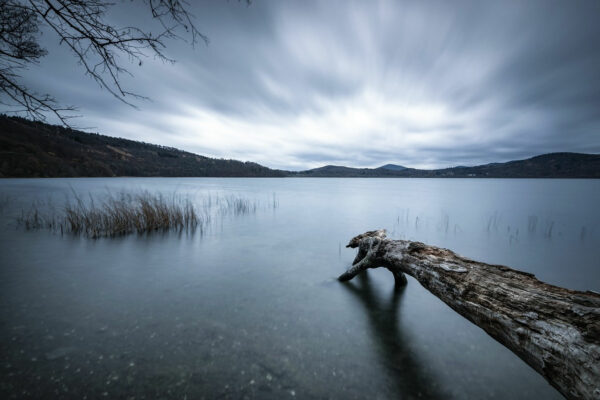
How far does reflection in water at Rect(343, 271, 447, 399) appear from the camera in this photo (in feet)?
8.43

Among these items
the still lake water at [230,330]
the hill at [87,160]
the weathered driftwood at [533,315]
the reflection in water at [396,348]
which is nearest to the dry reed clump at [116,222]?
the still lake water at [230,330]

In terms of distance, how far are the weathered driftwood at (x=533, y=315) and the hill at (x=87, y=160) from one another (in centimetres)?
503

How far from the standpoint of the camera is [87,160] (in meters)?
66.0

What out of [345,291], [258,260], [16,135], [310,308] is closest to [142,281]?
[258,260]

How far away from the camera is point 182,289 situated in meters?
4.88

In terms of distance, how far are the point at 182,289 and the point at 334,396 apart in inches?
150

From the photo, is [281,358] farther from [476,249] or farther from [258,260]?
[476,249]

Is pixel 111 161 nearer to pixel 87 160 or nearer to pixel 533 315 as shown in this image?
pixel 87 160

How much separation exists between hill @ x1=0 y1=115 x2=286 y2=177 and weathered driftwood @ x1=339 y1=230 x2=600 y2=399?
5.03 meters

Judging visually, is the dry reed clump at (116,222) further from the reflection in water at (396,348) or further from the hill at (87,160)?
the reflection in water at (396,348)

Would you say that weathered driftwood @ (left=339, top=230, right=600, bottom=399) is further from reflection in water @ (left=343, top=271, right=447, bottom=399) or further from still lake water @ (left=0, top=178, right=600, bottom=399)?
still lake water @ (left=0, top=178, right=600, bottom=399)

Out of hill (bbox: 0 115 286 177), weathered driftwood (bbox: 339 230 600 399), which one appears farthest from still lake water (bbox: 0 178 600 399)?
hill (bbox: 0 115 286 177)

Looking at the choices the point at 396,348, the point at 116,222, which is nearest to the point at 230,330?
the point at 396,348

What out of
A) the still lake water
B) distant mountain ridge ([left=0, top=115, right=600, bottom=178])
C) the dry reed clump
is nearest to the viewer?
the still lake water
